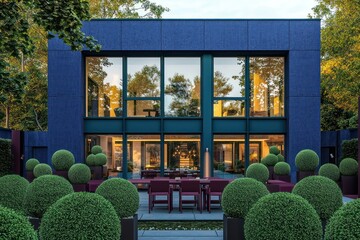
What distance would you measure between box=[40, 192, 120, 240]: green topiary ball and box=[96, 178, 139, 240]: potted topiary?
2279 millimetres

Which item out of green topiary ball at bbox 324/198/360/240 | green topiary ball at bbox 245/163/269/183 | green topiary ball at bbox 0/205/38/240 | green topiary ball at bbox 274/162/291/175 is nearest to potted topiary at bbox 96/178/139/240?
green topiary ball at bbox 324/198/360/240

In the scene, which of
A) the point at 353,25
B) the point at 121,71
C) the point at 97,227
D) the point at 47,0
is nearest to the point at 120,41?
the point at 121,71

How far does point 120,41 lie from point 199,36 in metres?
4.06

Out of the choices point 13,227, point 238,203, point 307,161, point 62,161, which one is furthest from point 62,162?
point 13,227

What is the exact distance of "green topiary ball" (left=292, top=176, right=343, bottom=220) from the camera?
28.0 feet

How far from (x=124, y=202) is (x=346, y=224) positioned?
4.65 metres

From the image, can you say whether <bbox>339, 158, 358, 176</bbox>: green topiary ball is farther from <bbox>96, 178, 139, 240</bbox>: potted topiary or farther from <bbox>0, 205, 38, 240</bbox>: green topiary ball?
<bbox>0, 205, 38, 240</bbox>: green topiary ball

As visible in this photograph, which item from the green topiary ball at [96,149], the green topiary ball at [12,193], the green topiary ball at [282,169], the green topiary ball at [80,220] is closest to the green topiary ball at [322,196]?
the green topiary ball at [80,220]

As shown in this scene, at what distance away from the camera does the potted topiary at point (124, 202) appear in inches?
328

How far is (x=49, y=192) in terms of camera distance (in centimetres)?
859

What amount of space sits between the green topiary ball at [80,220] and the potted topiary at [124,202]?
2.28m

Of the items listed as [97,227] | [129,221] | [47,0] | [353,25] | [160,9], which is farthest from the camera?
[160,9]

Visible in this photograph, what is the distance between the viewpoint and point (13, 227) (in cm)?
382

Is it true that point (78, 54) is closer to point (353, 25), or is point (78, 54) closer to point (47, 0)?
point (47, 0)
